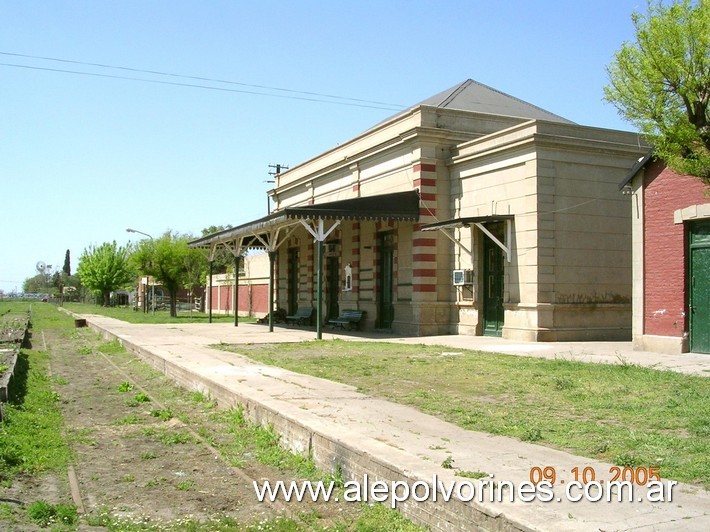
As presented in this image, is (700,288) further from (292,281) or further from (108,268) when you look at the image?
(108,268)

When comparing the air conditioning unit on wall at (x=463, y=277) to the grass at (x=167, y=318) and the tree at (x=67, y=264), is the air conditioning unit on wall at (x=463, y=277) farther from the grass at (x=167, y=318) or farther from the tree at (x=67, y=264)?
the tree at (x=67, y=264)

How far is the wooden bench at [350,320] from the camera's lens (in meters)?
26.5

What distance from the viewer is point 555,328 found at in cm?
1945

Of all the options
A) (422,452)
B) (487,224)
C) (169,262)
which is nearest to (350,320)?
(487,224)

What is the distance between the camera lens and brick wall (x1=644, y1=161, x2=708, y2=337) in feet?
49.9

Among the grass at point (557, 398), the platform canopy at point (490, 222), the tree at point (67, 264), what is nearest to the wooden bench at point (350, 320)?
the platform canopy at point (490, 222)

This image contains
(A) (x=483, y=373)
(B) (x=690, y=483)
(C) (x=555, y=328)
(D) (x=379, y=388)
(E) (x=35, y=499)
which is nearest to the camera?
(B) (x=690, y=483)

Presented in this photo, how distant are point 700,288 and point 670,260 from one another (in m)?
0.89

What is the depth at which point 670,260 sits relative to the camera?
15492 mm

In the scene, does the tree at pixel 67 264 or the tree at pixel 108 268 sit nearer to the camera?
the tree at pixel 108 268

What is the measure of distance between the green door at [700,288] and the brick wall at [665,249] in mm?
163

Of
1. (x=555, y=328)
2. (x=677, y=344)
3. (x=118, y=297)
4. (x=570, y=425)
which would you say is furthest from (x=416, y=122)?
(x=118, y=297)

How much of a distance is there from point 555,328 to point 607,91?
31.7 feet

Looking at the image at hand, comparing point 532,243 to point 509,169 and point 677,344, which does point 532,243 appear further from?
point 677,344
